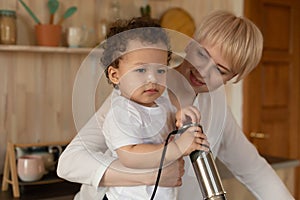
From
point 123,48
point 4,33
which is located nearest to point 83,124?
point 123,48

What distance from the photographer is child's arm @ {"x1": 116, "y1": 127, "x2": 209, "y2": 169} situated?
0.64 m

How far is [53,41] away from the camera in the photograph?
214cm

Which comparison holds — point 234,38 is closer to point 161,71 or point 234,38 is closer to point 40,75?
point 161,71

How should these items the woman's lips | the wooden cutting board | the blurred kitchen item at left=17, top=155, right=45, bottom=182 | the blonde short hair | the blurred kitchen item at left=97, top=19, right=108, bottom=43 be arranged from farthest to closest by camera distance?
the wooden cutting board < the blurred kitchen item at left=97, top=19, right=108, bottom=43 < the blurred kitchen item at left=17, top=155, right=45, bottom=182 < the blonde short hair < the woman's lips

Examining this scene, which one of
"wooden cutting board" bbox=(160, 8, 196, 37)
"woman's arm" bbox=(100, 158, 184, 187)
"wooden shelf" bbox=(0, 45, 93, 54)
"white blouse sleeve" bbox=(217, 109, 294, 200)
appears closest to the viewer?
"woman's arm" bbox=(100, 158, 184, 187)

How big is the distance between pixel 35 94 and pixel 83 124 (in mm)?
1583

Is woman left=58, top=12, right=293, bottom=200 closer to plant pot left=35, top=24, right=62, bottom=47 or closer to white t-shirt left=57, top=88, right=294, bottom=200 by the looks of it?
white t-shirt left=57, top=88, right=294, bottom=200

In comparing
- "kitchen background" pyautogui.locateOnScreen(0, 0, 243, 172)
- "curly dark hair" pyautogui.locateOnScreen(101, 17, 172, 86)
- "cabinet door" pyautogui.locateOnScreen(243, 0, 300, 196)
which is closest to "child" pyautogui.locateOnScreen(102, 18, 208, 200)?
"curly dark hair" pyautogui.locateOnScreen(101, 17, 172, 86)

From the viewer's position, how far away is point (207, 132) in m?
0.71

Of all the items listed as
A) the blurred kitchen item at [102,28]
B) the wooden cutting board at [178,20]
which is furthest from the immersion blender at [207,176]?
the wooden cutting board at [178,20]

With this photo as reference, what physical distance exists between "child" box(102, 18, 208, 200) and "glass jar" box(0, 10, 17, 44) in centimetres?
139

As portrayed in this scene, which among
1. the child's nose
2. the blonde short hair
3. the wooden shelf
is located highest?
the wooden shelf

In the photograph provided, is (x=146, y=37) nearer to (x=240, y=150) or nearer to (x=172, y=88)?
(x=172, y=88)

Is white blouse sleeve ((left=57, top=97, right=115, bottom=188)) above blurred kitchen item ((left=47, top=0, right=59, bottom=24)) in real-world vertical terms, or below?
below
